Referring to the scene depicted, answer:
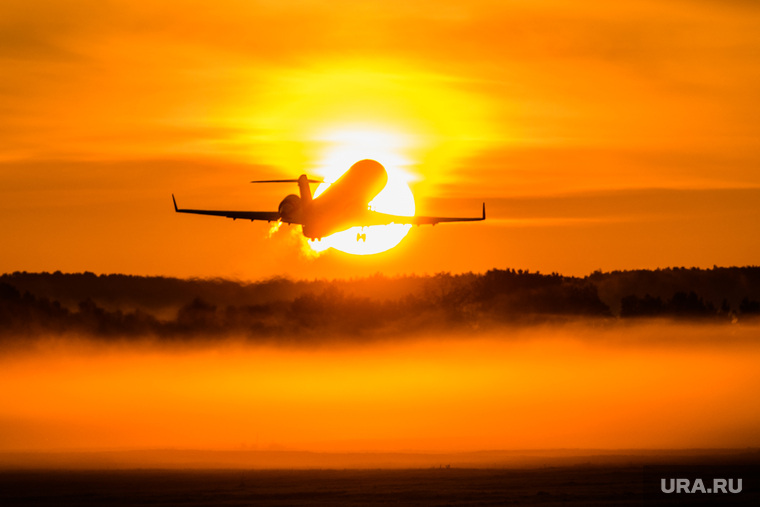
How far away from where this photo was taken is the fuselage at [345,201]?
148 m

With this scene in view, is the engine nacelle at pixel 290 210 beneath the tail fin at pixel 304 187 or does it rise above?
beneath

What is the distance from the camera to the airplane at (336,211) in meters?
148

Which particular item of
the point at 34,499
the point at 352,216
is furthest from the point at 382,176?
the point at 34,499

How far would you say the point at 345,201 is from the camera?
15525cm

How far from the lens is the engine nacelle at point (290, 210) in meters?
148

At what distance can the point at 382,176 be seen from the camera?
6550 inches

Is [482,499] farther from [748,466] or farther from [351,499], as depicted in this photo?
Answer: [748,466]

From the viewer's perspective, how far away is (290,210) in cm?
14762

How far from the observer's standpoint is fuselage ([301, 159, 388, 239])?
5842 inches

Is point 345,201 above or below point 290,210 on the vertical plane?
above

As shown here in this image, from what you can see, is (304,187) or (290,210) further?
(304,187)

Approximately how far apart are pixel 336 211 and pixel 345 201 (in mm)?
3503

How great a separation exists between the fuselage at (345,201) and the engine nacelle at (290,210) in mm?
911

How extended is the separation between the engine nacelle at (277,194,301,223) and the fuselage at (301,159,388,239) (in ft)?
2.99
